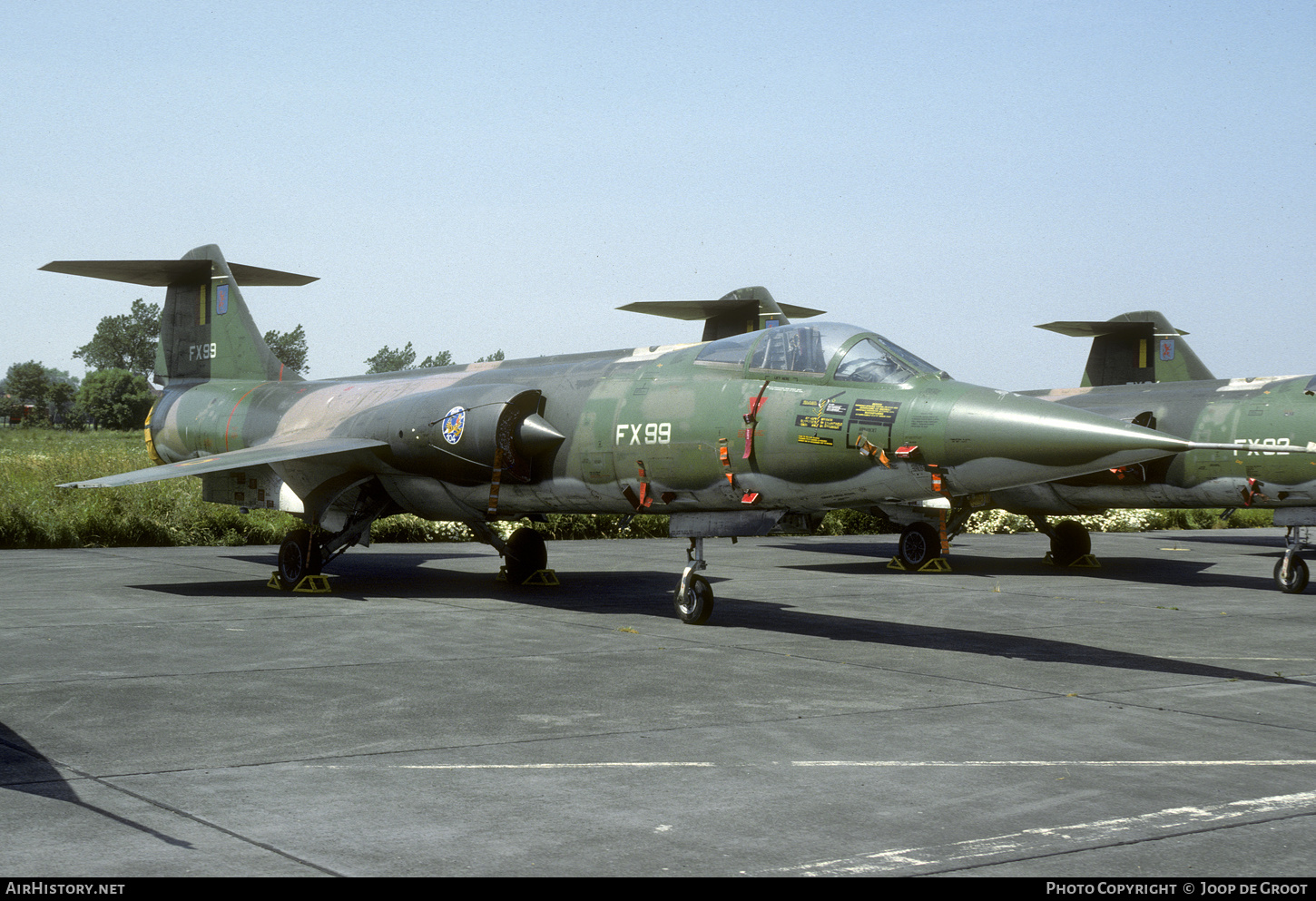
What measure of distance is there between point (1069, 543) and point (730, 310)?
7577 millimetres

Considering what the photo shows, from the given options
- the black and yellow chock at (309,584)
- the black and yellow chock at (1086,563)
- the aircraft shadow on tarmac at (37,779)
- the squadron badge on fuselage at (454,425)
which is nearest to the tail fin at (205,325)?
the black and yellow chock at (309,584)

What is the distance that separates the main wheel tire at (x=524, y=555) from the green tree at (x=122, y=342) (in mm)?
170672

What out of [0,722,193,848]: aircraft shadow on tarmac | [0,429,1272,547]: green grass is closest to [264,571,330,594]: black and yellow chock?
[0,429,1272,547]: green grass

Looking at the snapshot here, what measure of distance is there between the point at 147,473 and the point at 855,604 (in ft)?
28.4

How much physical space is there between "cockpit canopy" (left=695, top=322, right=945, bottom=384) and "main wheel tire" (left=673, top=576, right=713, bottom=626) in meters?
2.26

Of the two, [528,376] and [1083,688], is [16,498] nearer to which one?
[528,376]

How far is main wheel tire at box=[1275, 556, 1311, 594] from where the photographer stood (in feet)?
53.1

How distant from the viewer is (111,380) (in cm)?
12838

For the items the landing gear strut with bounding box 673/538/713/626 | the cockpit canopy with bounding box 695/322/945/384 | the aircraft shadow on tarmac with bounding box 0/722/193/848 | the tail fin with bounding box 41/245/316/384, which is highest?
the tail fin with bounding box 41/245/316/384

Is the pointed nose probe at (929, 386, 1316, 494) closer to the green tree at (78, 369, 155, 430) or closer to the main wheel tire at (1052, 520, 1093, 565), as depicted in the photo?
the main wheel tire at (1052, 520, 1093, 565)

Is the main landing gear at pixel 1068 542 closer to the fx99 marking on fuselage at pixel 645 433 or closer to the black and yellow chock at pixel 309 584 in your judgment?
the fx99 marking on fuselage at pixel 645 433

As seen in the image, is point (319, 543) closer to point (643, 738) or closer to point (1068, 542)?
point (643, 738)

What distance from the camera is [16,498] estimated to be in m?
22.0

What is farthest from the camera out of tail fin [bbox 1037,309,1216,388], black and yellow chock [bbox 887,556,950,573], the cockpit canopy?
tail fin [bbox 1037,309,1216,388]
